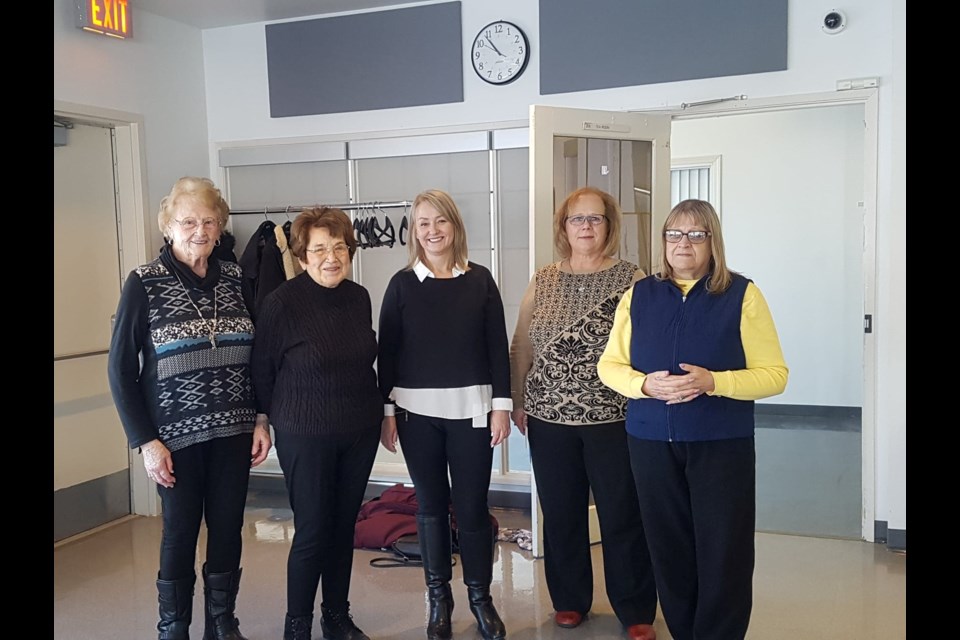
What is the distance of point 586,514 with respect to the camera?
2.92m

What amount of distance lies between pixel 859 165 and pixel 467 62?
3.73 meters

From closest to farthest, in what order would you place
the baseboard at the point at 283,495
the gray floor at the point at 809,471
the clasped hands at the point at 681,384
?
the clasped hands at the point at 681,384, the gray floor at the point at 809,471, the baseboard at the point at 283,495

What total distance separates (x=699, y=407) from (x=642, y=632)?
1011mm

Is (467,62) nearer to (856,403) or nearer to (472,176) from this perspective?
(472,176)

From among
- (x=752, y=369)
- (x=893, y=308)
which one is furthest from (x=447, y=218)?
(x=893, y=308)

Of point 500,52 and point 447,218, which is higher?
point 500,52

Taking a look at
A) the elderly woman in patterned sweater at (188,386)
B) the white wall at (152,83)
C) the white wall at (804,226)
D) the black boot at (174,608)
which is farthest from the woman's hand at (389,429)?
the white wall at (804,226)

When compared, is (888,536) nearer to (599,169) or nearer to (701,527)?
(701,527)

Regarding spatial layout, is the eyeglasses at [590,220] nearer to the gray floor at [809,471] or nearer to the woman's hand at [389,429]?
the woman's hand at [389,429]

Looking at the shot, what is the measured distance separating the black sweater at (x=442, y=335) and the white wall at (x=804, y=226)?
4.69 metres

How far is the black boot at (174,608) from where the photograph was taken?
8.29 ft

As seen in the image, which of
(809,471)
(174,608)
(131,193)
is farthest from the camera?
(809,471)

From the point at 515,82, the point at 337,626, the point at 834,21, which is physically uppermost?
the point at 834,21
